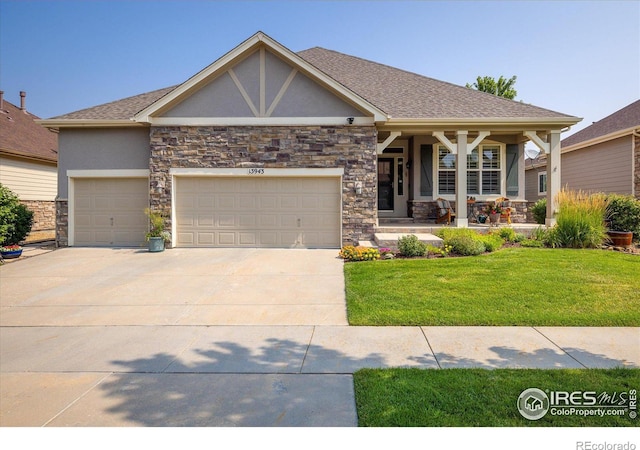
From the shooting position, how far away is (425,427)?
2.79m

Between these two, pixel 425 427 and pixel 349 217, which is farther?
pixel 349 217

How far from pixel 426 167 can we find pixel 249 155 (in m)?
A: 7.05

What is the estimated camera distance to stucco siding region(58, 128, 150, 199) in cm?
1236

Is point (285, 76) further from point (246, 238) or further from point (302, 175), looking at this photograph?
point (246, 238)

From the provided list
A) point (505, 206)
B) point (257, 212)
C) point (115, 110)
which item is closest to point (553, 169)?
point (505, 206)

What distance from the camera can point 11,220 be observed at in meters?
11.6

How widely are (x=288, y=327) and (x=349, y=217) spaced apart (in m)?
6.80

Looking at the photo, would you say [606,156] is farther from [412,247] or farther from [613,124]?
[412,247]

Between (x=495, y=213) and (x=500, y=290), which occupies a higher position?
(x=495, y=213)

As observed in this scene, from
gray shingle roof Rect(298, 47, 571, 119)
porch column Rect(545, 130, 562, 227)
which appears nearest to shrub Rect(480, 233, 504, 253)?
porch column Rect(545, 130, 562, 227)

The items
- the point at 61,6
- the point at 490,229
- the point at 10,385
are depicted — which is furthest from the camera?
the point at 490,229

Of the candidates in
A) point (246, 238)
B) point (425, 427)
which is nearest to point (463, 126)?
point (246, 238)

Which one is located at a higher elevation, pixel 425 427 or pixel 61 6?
pixel 61 6

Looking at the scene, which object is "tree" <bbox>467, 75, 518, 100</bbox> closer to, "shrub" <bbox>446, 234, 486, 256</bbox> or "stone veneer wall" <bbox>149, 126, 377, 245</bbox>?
"stone veneer wall" <bbox>149, 126, 377, 245</bbox>
